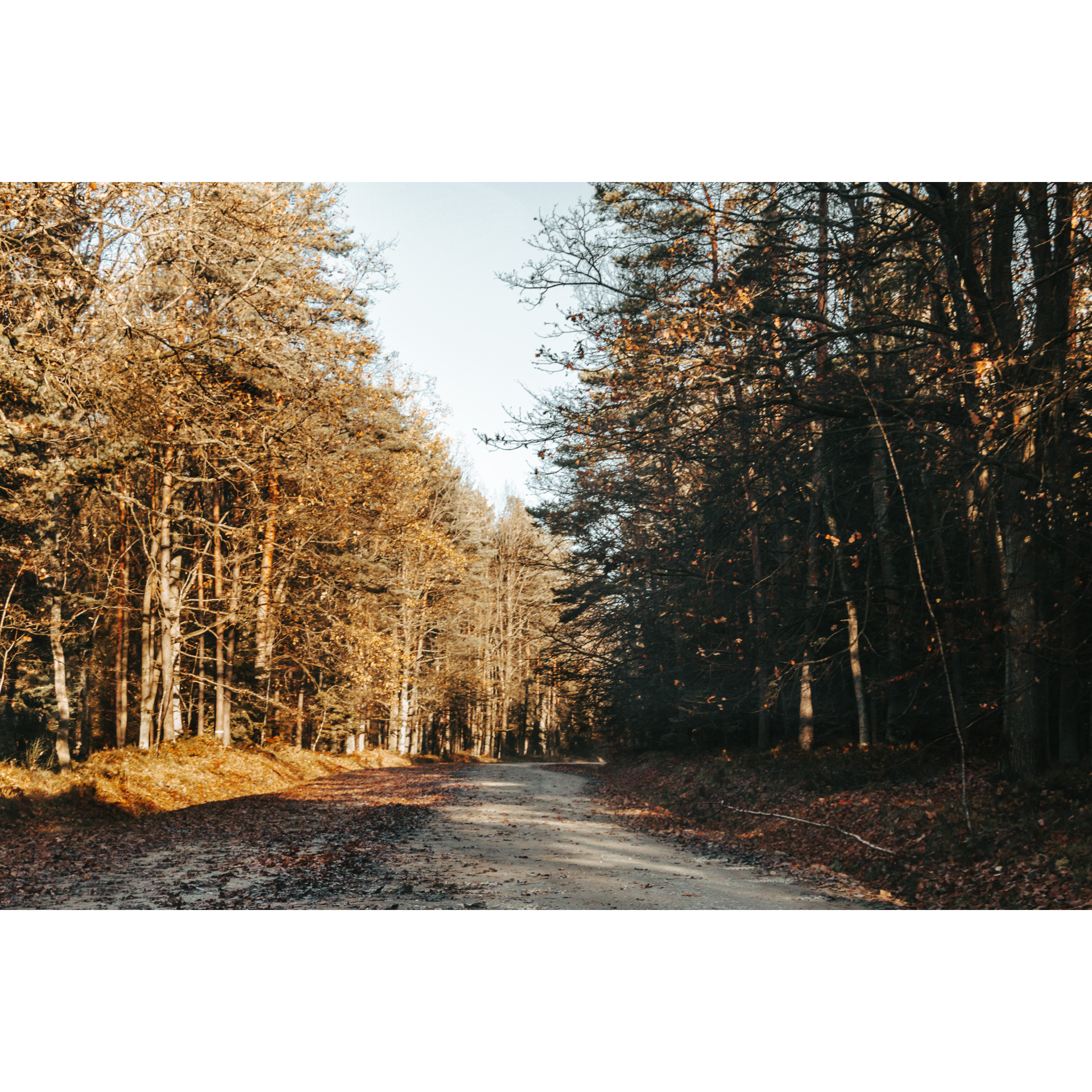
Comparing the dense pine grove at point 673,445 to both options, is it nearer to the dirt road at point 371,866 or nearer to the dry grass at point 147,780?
the dry grass at point 147,780

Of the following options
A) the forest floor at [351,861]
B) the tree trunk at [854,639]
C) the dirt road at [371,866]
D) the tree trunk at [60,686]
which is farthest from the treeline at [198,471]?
the tree trunk at [854,639]

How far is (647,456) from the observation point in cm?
1156

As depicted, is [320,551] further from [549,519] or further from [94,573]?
[549,519]

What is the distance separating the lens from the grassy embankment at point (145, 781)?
1074cm

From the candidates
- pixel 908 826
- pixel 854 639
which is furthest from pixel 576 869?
pixel 854 639

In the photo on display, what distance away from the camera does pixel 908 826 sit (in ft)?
28.9

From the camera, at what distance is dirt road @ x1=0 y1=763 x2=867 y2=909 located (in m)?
7.05

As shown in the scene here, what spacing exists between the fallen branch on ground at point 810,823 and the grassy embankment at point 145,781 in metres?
8.92

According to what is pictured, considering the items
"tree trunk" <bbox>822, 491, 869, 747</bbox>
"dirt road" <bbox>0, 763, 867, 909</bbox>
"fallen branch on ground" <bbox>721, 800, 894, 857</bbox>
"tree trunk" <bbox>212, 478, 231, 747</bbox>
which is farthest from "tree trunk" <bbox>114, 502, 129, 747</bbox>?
"tree trunk" <bbox>822, 491, 869, 747</bbox>

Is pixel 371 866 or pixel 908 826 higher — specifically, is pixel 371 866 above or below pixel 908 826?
below

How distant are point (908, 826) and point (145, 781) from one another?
1147cm

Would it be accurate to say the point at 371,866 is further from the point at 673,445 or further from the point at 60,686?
the point at 60,686

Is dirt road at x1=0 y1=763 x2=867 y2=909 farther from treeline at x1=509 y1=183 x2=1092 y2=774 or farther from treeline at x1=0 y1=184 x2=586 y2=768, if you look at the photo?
treeline at x1=0 y1=184 x2=586 y2=768
